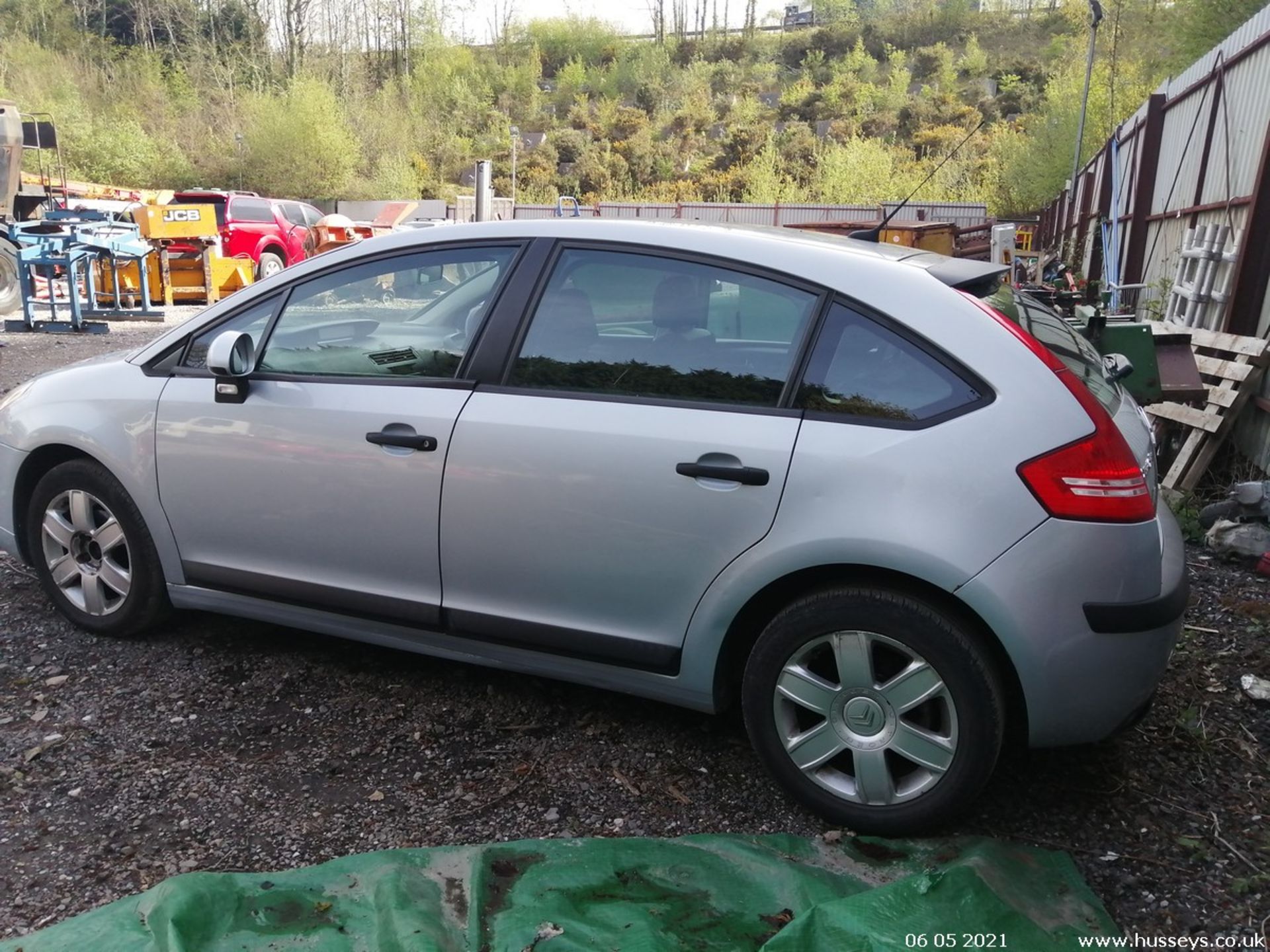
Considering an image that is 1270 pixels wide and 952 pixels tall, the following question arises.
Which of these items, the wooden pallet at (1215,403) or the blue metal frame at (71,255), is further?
the blue metal frame at (71,255)

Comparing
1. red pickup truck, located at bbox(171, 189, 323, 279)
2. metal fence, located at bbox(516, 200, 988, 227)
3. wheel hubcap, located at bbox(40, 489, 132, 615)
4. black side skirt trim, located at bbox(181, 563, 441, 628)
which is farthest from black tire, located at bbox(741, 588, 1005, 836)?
metal fence, located at bbox(516, 200, 988, 227)

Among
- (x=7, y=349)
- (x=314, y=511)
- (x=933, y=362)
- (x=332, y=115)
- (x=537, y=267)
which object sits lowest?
(x=7, y=349)

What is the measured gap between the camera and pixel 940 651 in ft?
8.14

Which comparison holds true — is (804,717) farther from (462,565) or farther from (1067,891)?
(462,565)

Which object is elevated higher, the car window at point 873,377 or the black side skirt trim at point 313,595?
the car window at point 873,377

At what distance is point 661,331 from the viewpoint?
2939 millimetres

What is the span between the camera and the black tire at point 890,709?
2.48 metres

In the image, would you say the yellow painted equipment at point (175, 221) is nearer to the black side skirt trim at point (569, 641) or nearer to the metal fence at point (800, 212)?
the metal fence at point (800, 212)

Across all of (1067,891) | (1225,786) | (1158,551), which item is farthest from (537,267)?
(1225,786)

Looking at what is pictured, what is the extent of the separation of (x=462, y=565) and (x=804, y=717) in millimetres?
1112

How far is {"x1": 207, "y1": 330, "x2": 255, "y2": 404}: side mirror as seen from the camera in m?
3.27

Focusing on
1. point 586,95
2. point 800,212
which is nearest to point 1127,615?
point 800,212

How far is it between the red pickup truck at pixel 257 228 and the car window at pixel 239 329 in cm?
1625
